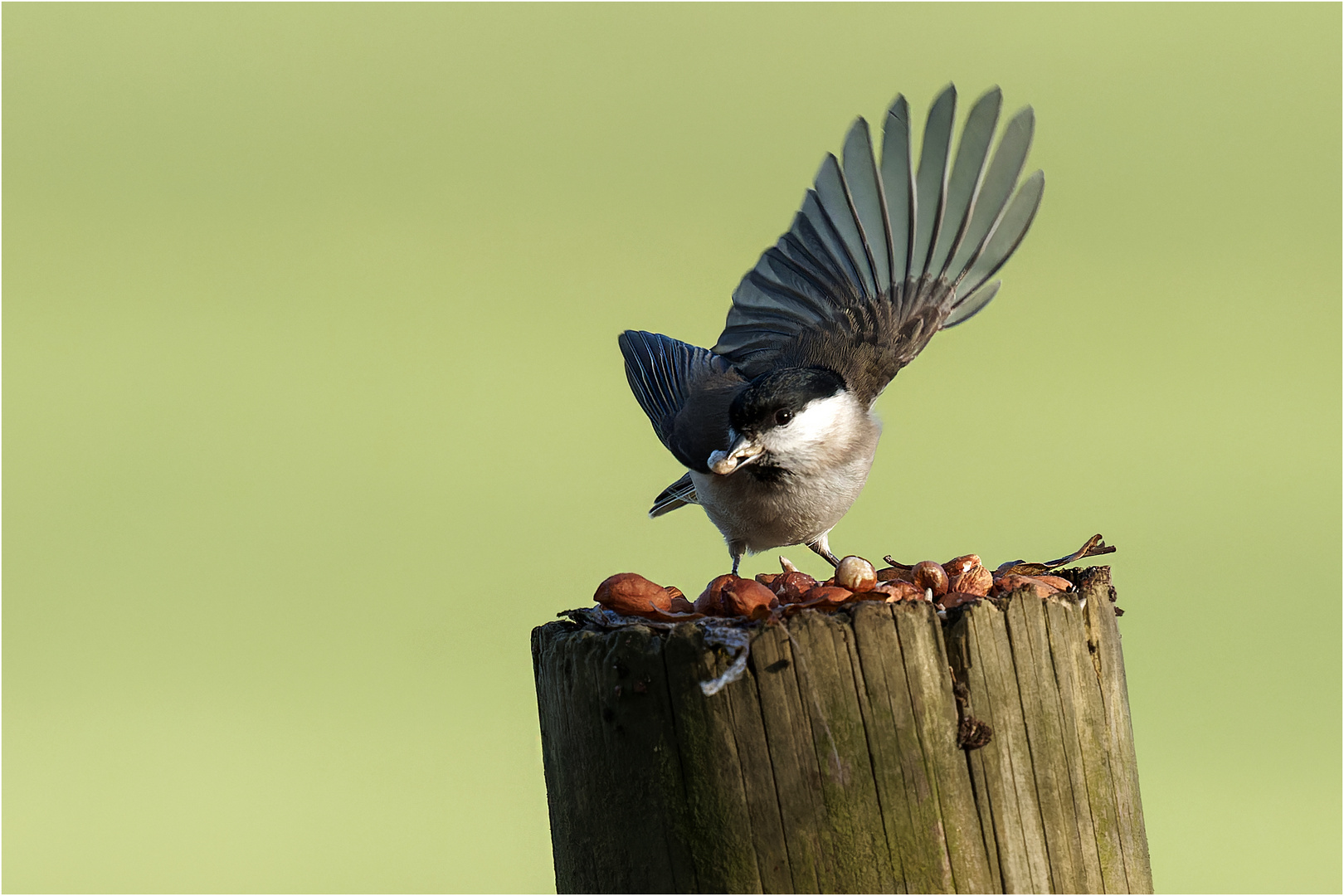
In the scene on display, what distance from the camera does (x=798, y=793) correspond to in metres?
1.57

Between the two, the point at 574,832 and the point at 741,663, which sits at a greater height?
the point at 741,663

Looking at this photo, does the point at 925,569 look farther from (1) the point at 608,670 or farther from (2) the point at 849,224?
(2) the point at 849,224

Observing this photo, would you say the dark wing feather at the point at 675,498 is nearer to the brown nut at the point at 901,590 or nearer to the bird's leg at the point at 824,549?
the bird's leg at the point at 824,549

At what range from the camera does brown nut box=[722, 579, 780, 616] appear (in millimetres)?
1854

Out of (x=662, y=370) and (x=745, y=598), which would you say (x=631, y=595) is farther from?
(x=662, y=370)

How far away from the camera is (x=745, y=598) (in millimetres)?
1863

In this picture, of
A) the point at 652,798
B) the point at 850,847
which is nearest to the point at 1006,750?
the point at 850,847

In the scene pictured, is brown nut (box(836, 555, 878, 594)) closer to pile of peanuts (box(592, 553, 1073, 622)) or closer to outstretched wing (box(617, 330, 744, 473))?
pile of peanuts (box(592, 553, 1073, 622))

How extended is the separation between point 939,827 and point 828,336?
1673 millimetres

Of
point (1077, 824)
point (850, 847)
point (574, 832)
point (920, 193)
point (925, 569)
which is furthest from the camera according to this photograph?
point (920, 193)

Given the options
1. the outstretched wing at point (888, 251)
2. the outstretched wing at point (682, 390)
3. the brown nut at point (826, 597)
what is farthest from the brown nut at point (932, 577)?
the outstretched wing at point (888, 251)

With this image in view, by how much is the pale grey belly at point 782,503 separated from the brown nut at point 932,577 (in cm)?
71

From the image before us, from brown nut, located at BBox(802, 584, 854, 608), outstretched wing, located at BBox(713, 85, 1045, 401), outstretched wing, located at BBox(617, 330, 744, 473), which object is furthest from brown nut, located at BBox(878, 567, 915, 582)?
outstretched wing, located at BBox(713, 85, 1045, 401)

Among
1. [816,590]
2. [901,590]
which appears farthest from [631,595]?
[901,590]
